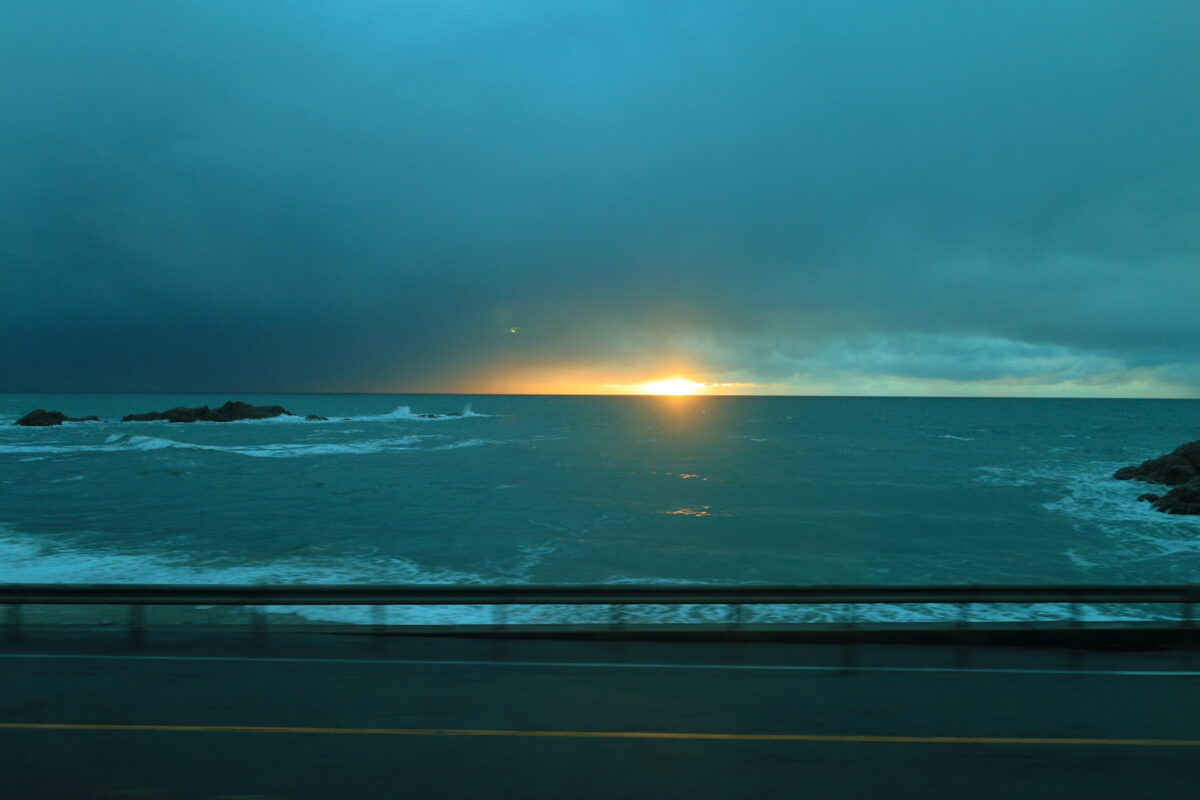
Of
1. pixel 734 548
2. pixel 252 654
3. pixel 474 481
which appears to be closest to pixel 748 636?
pixel 252 654

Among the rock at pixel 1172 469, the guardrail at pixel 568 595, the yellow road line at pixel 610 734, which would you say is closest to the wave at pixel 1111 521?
the rock at pixel 1172 469

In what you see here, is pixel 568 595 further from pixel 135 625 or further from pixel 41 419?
pixel 41 419

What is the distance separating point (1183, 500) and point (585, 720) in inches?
1350

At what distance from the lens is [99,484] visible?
3544cm

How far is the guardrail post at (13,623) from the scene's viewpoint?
7741 millimetres

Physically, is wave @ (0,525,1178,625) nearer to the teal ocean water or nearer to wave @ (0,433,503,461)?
the teal ocean water

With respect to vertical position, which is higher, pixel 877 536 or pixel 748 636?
pixel 748 636

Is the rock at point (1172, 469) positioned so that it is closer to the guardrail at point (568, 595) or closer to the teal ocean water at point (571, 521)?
the teal ocean water at point (571, 521)

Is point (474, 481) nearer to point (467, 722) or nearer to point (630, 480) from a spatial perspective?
point (630, 480)

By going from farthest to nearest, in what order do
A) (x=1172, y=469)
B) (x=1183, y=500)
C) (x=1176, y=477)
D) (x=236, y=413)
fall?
(x=236, y=413) < (x=1172, y=469) < (x=1176, y=477) < (x=1183, y=500)

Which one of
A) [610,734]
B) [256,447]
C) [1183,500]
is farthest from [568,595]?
[256,447]

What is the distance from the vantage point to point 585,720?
18.0 feet

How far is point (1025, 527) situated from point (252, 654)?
2705 centimetres

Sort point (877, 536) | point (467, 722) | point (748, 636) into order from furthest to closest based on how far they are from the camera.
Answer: point (877, 536), point (748, 636), point (467, 722)
